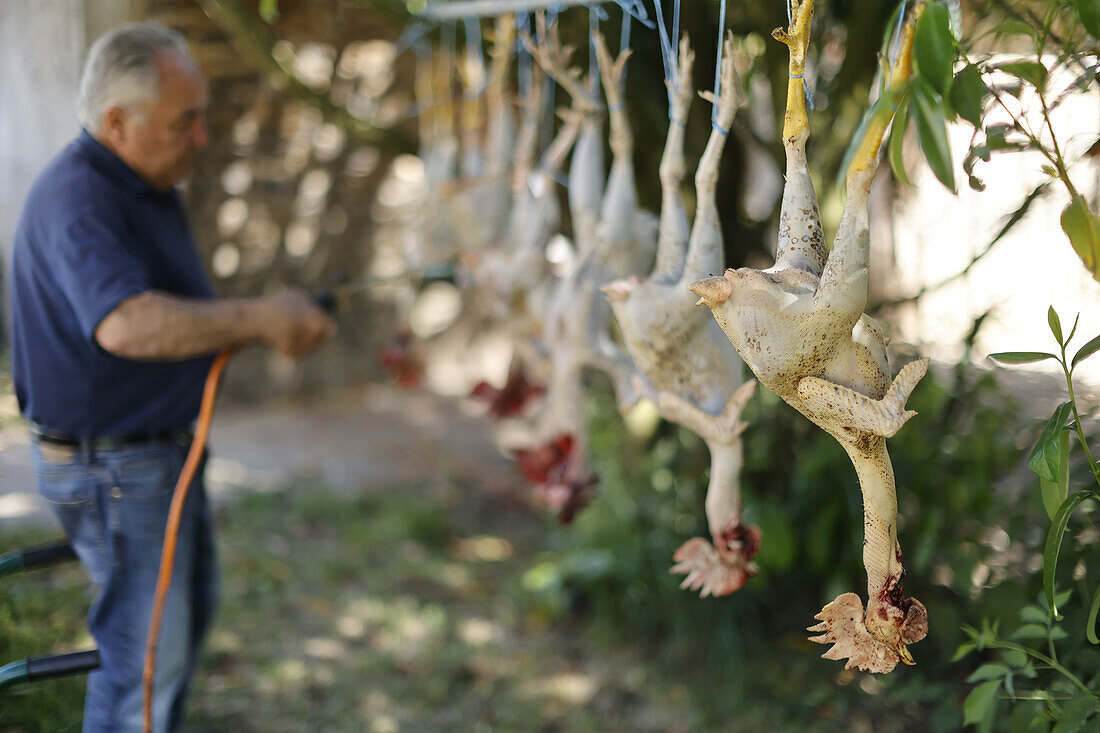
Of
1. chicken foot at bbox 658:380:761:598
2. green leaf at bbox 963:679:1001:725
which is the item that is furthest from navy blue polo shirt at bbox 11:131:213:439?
green leaf at bbox 963:679:1001:725

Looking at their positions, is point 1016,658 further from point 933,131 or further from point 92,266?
point 92,266

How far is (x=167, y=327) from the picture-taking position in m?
1.82

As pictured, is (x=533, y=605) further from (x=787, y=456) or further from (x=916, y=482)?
(x=916, y=482)

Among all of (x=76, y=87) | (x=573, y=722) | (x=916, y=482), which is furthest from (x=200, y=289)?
(x=916, y=482)

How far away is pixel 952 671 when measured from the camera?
103 inches

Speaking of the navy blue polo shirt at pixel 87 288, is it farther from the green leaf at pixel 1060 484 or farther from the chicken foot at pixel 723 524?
the green leaf at pixel 1060 484

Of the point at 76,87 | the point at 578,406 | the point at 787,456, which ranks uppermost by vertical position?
the point at 76,87

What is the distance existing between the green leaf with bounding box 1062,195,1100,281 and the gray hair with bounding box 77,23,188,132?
180cm

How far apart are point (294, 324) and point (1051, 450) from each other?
163cm

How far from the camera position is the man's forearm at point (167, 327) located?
5.86ft

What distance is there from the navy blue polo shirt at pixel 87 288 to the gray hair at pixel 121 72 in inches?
3.6

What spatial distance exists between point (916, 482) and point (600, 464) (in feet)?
4.80

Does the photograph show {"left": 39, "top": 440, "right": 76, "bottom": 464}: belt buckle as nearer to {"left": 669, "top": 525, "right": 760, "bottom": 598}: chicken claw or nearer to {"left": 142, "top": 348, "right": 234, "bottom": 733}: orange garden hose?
{"left": 142, "top": 348, "right": 234, "bottom": 733}: orange garden hose

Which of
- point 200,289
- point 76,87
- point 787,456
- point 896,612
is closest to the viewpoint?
point 896,612
